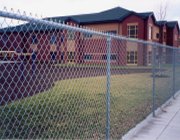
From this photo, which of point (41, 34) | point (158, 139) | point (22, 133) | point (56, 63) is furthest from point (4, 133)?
point (158, 139)

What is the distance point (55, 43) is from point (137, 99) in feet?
20.7

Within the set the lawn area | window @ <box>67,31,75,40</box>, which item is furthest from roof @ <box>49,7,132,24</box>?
window @ <box>67,31,75,40</box>

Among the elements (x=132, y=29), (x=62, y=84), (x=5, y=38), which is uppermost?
(x=132, y=29)

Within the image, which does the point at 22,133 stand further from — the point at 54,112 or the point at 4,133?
the point at 54,112

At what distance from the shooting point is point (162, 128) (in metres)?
6.15

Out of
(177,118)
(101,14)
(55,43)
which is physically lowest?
(177,118)

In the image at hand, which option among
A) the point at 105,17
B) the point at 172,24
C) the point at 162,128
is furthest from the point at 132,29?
the point at 162,128

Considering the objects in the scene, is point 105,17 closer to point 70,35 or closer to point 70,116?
point 70,116

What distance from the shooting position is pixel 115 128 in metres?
5.80

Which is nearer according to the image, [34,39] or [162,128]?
[34,39]

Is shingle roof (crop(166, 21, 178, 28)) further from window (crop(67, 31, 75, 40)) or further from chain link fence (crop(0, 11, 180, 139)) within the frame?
window (crop(67, 31, 75, 40))

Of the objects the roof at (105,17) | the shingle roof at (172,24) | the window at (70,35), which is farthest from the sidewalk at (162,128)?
the shingle roof at (172,24)

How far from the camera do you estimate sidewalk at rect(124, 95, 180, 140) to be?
5.53 metres

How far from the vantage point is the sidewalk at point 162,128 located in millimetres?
5531
